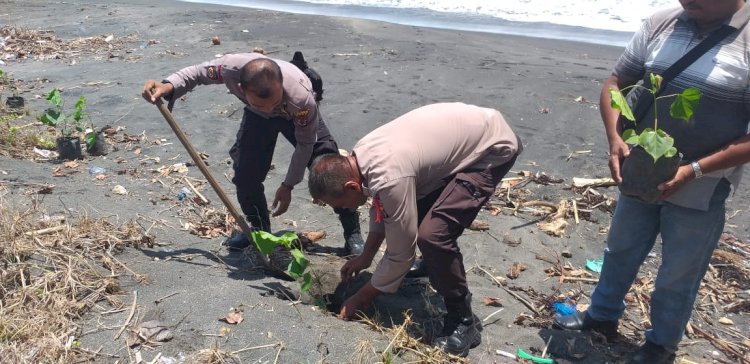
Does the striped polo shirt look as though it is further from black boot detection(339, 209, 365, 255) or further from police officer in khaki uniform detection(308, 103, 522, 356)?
black boot detection(339, 209, 365, 255)

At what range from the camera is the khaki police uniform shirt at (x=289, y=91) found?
3.61m

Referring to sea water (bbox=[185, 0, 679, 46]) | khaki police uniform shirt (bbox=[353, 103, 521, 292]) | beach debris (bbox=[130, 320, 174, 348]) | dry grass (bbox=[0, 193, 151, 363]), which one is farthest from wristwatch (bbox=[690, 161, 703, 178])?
sea water (bbox=[185, 0, 679, 46])

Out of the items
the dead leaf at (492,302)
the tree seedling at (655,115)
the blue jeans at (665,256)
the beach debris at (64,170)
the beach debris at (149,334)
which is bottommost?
the beach debris at (64,170)

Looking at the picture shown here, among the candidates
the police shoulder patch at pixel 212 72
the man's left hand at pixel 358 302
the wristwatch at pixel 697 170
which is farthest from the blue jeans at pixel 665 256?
the police shoulder patch at pixel 212 72

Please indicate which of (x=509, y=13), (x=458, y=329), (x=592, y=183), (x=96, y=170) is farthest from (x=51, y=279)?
(x=509, y=13)

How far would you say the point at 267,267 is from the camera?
3.95 meters

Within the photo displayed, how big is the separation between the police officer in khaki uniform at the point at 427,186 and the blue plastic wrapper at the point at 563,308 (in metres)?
0.68

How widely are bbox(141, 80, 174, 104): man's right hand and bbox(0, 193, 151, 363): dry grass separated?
2.91ft

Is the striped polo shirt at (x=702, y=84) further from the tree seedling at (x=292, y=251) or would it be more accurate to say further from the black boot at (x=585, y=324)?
the tree seedling at (x=292, y=251)

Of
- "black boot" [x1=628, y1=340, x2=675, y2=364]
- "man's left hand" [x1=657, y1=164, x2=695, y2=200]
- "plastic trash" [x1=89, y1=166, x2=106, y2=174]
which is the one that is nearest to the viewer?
"man's left hand" [x1=657, y1=164, x2=695, y2=200]

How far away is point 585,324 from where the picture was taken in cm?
348

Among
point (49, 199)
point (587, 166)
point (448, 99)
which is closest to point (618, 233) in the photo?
point (587, 166)

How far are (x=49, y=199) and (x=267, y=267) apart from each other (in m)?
1.75

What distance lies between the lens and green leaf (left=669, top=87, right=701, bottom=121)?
253 centimetres
